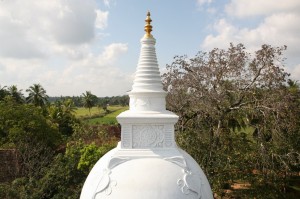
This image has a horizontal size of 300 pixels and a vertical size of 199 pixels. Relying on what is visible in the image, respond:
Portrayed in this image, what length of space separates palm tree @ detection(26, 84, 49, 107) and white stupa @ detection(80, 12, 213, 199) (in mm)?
37751

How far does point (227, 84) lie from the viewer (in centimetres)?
1767

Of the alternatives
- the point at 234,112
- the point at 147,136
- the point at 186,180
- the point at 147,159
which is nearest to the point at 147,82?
the point at 147,136

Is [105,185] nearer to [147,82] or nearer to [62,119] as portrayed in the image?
[147,82]

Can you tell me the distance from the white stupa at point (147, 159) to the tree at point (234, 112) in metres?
6.88

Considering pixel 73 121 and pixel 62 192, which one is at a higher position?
pixel 73 121

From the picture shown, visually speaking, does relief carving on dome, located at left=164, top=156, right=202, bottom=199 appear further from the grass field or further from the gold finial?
the grass field

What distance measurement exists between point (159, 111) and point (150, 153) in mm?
1418

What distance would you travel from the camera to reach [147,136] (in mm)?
10188

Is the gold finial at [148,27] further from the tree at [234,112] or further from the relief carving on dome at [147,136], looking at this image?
the tree at [234,112]

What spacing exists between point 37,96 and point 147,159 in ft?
130

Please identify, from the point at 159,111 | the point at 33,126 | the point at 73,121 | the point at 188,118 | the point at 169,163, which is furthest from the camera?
the point at 73,121

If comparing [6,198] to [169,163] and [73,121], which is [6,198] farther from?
[73,121]

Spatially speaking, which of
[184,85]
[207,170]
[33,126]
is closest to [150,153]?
[207,170]

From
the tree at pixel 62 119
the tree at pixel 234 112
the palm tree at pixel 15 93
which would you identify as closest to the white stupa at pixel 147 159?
the tree at pixel 234 112
